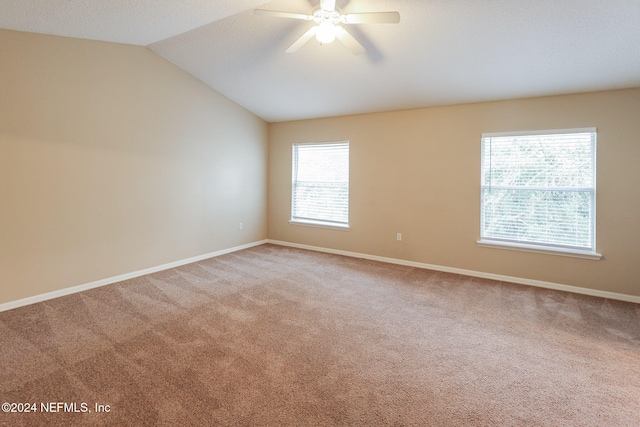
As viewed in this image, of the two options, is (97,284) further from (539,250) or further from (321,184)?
(539,250)

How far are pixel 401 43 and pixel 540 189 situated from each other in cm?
256

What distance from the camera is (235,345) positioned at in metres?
2.39

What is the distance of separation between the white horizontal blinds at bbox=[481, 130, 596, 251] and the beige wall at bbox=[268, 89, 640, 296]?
0.12m

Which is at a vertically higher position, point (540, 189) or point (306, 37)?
point (306, 37)

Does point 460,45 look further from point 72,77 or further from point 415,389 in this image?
point 72,77

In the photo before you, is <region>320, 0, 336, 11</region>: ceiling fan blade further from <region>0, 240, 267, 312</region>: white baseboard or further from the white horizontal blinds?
<region>0, 240, 267, 312</region>: white baseboard

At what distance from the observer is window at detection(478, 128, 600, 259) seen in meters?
3.60

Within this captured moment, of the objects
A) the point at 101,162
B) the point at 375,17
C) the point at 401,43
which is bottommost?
the point at 101,162

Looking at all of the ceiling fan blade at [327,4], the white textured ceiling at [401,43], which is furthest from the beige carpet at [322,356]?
the ceiling fan blade at [327,4]

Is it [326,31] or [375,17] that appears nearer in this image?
[375,17]

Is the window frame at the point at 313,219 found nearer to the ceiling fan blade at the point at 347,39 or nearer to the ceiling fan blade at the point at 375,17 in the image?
the ceiling fan blade at the point at 347,39

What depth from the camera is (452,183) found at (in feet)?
14.1

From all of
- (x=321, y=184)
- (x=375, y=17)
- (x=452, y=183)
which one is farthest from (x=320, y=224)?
(x=375, y=17)

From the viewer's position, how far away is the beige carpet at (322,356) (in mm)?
1729
